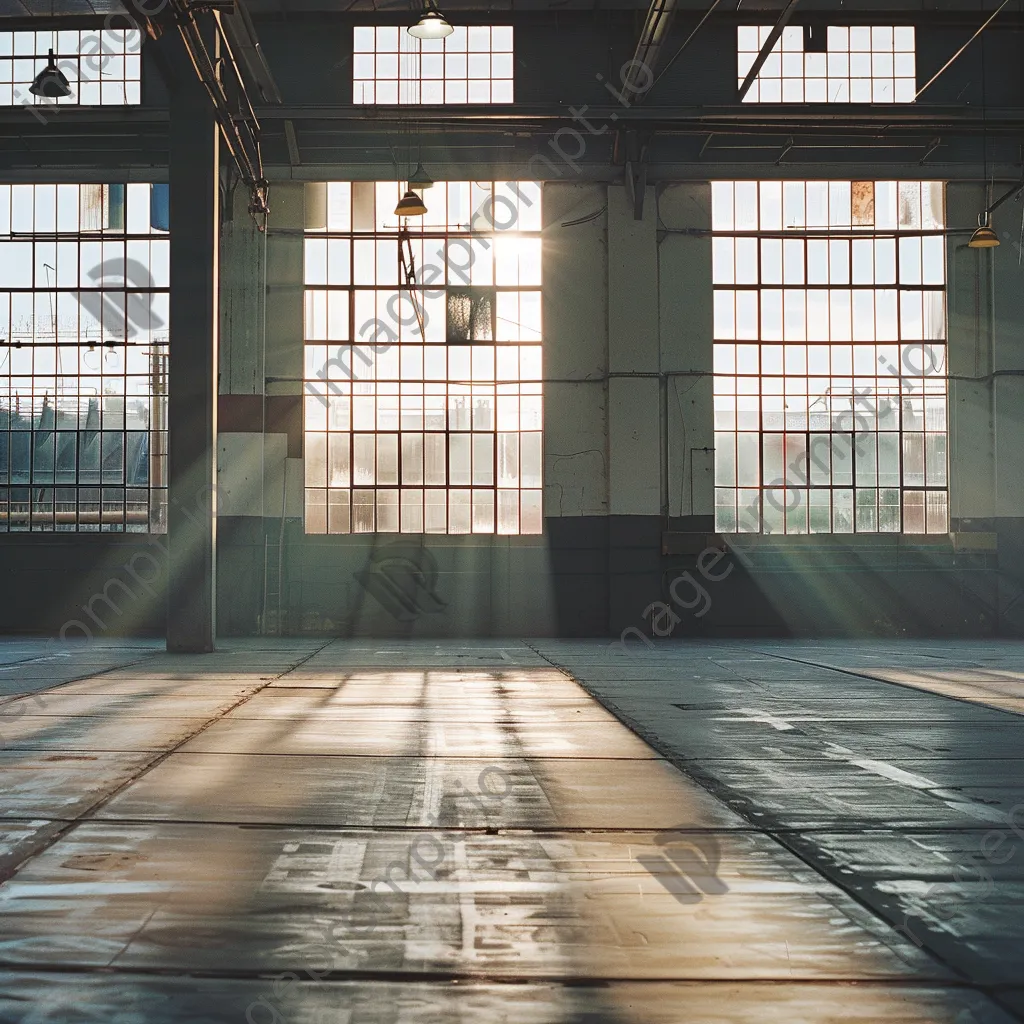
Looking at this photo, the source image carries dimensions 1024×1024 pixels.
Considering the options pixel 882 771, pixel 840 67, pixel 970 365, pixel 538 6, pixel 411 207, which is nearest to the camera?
pixel 882 771

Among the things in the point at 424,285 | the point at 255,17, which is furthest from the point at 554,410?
the point at 255,17

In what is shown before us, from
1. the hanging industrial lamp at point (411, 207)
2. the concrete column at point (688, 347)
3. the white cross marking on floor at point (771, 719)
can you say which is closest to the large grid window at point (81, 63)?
the hanging industrial lamp at point (411, 207)

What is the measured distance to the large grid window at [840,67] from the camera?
20172mm

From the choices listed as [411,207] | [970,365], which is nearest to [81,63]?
[411,207]

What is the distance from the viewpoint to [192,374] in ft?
48.9

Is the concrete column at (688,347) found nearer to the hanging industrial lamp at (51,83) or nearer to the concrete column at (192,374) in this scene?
the concrete column at (192,374)

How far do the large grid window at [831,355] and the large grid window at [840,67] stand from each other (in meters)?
1.47

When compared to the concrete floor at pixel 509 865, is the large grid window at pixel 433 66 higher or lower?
higher

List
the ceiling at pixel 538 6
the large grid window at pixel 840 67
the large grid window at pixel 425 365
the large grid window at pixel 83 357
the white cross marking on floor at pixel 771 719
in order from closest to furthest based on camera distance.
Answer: the white cross marking on floor at pixel 771 719, the ceiling at pixel 538 6, the large grid window at pixel 840 67, the large grid window at pixel 425 365, the large grid window at pixel 83 357

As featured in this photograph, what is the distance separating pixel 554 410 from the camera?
20141 millimetres

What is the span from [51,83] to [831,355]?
13.2 m

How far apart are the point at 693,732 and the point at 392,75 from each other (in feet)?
50.2

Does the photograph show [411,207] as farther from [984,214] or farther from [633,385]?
[984,214]

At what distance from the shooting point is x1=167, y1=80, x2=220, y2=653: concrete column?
14727mm
